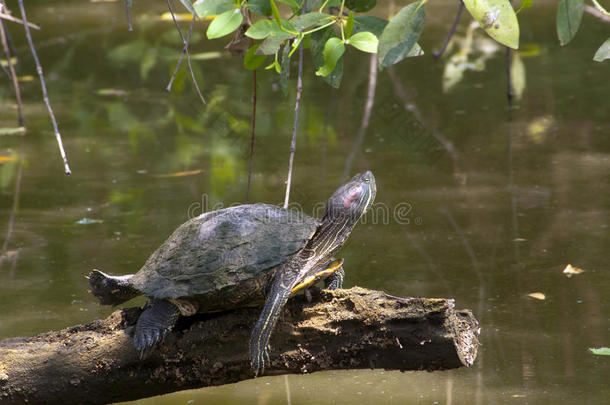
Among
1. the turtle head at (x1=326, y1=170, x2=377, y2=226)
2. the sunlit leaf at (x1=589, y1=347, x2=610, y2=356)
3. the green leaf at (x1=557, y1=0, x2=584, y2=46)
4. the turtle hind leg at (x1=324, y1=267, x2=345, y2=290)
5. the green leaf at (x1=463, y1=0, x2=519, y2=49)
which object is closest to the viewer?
the green leaf at (x1=463, y1=0, x2=519, y2=49)

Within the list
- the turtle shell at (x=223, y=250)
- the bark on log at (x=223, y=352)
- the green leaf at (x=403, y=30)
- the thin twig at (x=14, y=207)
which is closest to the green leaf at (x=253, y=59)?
the turtle shell at (x=223, y=250)

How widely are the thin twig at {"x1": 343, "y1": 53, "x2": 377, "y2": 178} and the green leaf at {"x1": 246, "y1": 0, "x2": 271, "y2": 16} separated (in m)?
2.34

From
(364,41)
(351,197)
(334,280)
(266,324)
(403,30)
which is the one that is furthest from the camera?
(334,280)

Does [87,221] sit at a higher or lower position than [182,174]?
lower

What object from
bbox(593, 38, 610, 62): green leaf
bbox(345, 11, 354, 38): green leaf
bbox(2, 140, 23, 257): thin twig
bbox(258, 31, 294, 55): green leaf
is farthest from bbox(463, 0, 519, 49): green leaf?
bbox(2, 140, 23, 257): thin twig

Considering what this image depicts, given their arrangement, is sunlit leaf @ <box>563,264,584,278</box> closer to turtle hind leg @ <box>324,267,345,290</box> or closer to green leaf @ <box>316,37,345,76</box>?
turtle hind leg @ <box>324,267,345,290</box>

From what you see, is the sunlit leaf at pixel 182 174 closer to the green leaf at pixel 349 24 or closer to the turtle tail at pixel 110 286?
the turtle tail at pixel 110 286

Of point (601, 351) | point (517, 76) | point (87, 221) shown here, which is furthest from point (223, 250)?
point (517, 76)

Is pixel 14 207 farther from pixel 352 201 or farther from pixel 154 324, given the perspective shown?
pixel 352 201

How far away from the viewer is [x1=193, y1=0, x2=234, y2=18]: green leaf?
1688 millimetres

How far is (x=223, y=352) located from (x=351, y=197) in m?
0.54

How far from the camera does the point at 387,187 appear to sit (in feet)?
13.0

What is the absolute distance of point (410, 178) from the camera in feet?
13.5

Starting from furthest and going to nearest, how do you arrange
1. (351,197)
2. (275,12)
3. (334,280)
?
(334,280) → (351,197) → (275,12)
